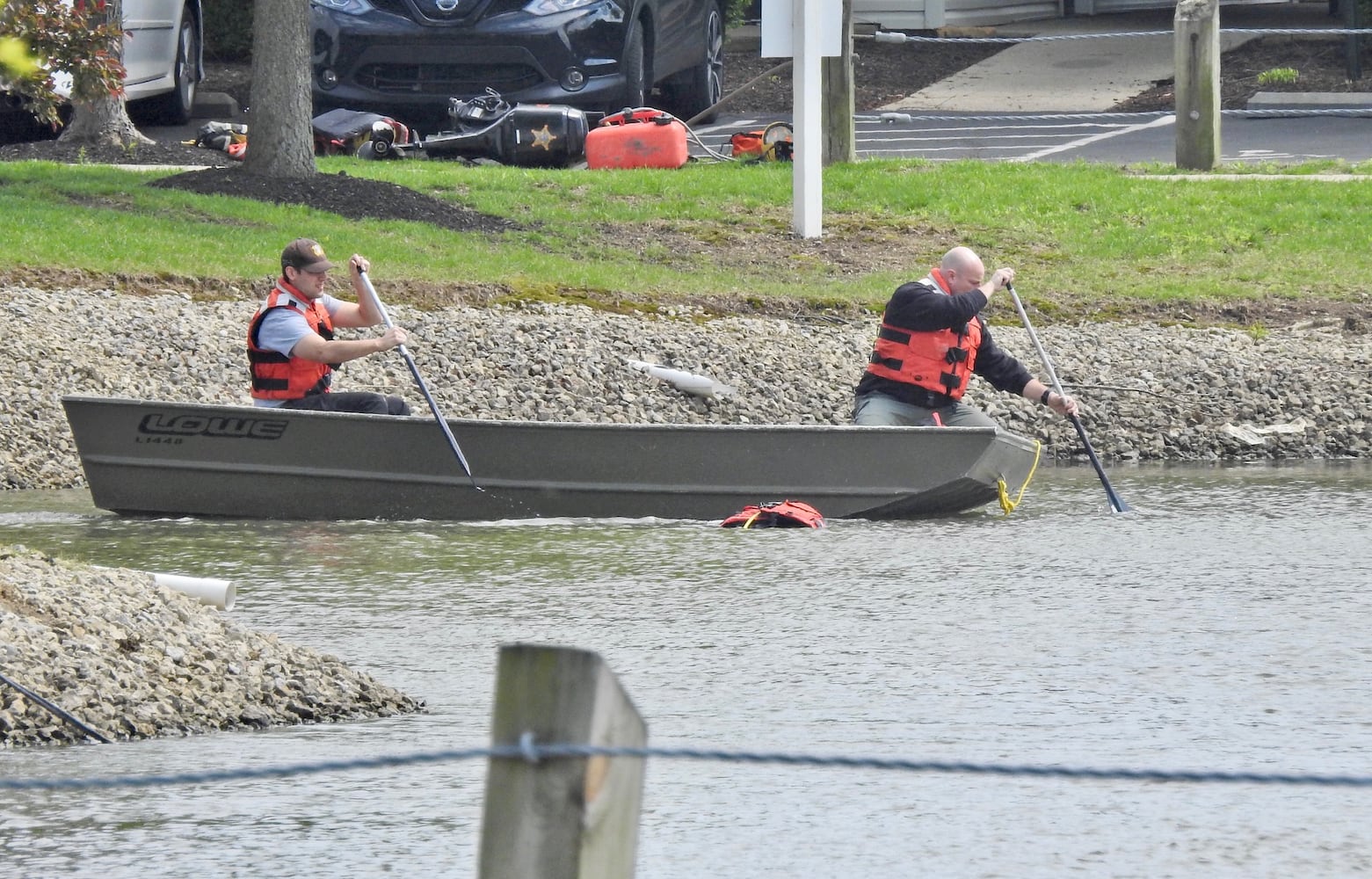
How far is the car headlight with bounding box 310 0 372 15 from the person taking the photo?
65.6ft

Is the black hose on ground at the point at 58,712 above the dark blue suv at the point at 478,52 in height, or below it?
below

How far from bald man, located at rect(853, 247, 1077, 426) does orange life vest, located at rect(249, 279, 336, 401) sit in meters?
3.16

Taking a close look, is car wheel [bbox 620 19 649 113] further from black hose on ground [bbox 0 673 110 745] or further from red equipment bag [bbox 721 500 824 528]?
black hose on ground [bbox 0 673 110 745]

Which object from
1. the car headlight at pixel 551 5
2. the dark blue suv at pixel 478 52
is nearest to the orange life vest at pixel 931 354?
the car headlight at pixel 551 5

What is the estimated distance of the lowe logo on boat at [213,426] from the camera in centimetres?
1100

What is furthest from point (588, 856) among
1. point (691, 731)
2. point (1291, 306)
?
point (1291, 306)

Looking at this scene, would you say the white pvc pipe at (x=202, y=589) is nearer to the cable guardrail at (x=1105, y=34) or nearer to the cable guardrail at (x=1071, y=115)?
the cable guardrail at (x=1105, y=34)

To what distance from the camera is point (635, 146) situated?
2000 cm

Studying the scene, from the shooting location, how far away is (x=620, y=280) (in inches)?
624

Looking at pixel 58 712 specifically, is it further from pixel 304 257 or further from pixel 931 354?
pixel 931 354

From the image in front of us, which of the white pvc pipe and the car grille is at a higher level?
the car grille

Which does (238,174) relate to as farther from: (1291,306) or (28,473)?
(1291,306)

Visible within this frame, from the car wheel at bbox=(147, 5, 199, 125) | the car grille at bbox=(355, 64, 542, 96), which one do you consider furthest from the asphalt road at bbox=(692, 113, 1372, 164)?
the car wheel at bbox=(147, 5, 199, 125)

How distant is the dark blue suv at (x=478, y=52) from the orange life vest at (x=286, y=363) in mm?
9454
